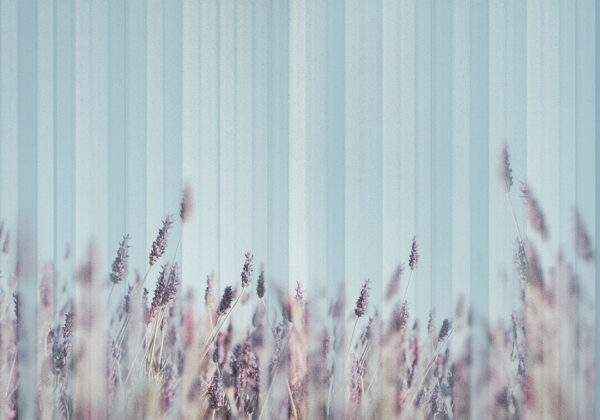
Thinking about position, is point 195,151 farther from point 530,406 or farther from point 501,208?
point 530,406

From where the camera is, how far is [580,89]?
1.55 m

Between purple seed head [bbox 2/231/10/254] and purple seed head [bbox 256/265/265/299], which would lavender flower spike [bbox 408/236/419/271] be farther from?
purple seed head [bbox 2/231/10/254]

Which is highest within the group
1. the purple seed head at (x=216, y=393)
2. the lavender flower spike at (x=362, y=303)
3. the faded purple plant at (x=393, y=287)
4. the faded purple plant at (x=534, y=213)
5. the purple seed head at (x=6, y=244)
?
the faded purple plant at (x=534, y=213)

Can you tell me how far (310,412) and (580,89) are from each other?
1005 millimetres

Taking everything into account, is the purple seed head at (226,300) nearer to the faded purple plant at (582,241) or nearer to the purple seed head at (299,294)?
the purple seed head at (299,294)

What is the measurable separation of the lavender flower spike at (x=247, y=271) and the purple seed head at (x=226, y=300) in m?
0.04

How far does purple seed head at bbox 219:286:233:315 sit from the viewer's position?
150cm

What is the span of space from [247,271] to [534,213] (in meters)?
0.70

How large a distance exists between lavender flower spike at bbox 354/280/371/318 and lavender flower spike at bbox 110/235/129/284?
1.80ft

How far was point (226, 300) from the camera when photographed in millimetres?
1505

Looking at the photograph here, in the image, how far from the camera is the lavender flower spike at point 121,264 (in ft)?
4.89

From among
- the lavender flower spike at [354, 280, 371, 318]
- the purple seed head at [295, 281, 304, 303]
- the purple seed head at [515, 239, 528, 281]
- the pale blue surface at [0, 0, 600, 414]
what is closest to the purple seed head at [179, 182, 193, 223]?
the pale blue surface at [0, 0, 600, 414]

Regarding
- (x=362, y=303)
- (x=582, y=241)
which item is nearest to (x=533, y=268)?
(x=582, y=241)

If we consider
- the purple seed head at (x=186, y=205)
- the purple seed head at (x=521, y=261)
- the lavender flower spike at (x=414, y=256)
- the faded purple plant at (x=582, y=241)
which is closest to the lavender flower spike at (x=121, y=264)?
the purple seed head at (x=186, y=205)
